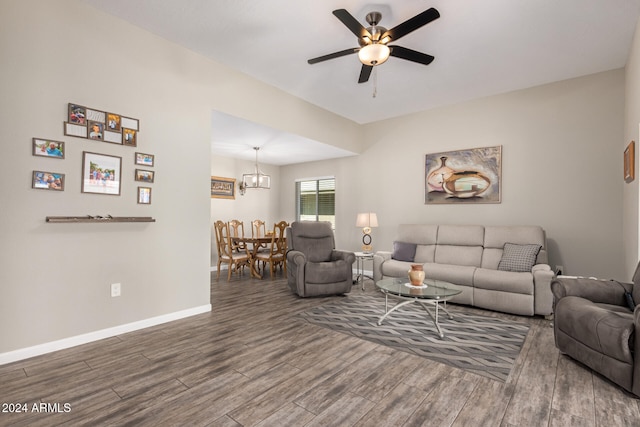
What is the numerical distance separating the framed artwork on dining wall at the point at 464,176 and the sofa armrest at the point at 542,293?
1.49 metres

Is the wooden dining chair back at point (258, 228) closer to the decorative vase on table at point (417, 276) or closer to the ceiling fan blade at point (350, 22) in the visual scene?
the decorative vase on table at point (417, 276)

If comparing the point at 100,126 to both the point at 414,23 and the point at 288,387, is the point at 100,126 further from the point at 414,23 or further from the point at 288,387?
the point at 414,23

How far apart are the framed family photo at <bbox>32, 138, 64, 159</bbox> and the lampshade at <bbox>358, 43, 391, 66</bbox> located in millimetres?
2690

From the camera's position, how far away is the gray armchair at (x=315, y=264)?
14.3 ft

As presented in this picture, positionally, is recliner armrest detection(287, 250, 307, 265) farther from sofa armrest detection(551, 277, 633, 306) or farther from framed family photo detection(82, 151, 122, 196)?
sofa armrest detection(551, 277, 633, 306)

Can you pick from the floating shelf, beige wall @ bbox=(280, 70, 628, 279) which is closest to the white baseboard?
the floating shelf

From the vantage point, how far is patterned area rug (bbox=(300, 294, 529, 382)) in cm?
251

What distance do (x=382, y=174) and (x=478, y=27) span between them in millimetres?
3156

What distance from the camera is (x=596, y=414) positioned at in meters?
1.80

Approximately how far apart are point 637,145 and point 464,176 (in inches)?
86.0

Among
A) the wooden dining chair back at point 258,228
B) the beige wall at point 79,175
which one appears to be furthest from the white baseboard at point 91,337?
the wooden dining chair back at point 258,228

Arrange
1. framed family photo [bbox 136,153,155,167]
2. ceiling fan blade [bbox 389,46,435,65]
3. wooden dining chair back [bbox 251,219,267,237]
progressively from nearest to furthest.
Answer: ceiling fan blade [bbox 389,46,435,65] < framed family photo [bbox 136,153,155,167] < wooden dining chair back [bbox 251,219,267,237]

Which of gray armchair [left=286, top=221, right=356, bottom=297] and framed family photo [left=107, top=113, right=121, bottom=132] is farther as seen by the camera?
gray armchair [left=286, top=221, right=356, bottom=297]

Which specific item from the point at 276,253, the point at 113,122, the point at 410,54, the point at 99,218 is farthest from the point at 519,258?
the point at 113,122
